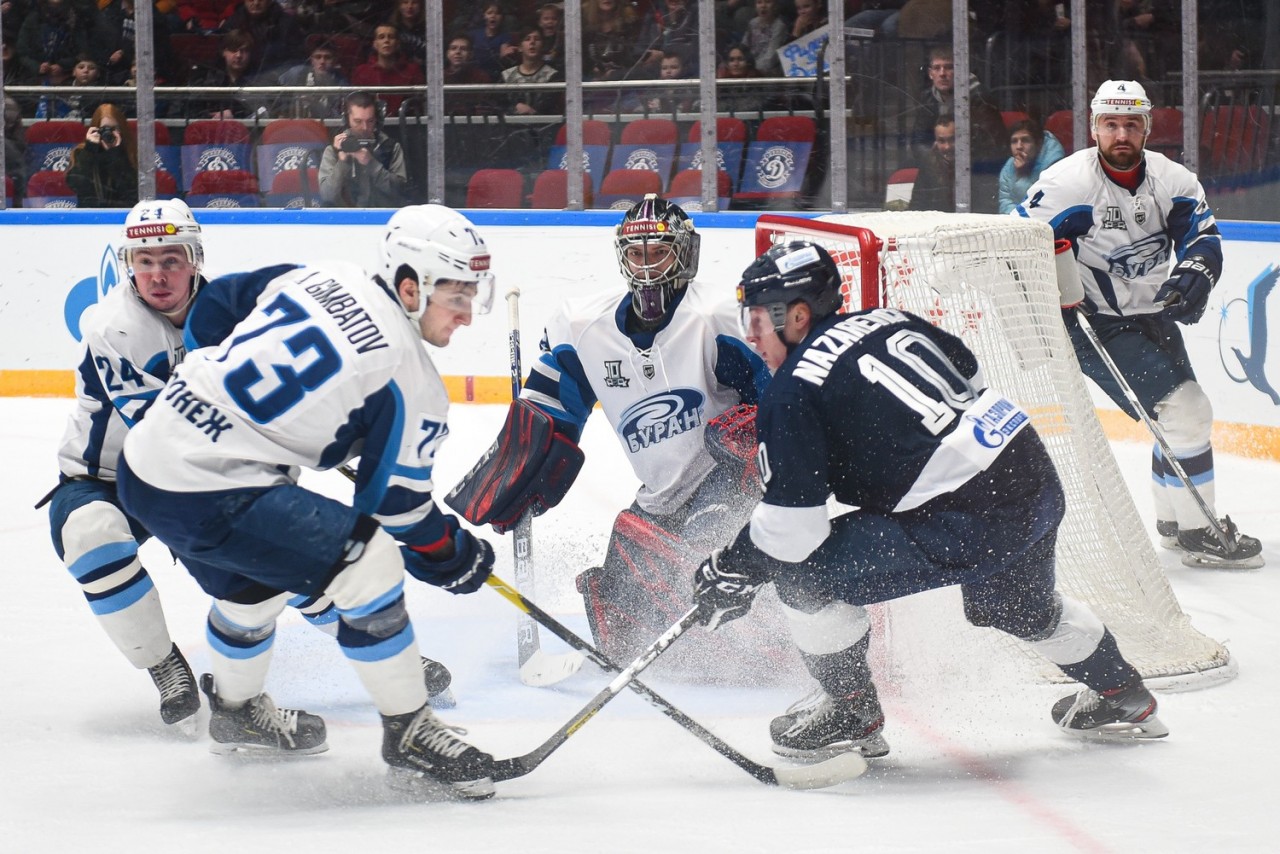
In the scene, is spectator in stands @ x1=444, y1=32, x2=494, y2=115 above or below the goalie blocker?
above

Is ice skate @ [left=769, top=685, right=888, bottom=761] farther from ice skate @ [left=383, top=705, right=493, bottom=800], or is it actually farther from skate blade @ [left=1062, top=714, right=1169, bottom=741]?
ice skate @ [left=383, top=705, right=493, bottom=800]

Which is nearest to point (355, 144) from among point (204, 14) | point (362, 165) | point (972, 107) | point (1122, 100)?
point (362, 165)

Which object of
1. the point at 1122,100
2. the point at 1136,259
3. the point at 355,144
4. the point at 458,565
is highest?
the point at 355,144

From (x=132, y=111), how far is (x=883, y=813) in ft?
18.8

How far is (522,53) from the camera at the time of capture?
6848 millimetres

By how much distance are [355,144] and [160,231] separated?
4.05 metres

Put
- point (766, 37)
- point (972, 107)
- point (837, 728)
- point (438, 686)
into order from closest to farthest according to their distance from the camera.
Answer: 1. point (837, 728)
2. point (438, 686)
3. point (972, 107)
4. point (766, 37)

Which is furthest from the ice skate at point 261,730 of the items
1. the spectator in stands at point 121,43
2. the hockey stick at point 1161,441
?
the spectator in stands at point 121,43

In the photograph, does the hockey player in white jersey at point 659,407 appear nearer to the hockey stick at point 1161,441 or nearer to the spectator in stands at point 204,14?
the hockey stick at point 1161,441

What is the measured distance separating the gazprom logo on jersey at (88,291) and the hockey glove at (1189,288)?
446 centimetres

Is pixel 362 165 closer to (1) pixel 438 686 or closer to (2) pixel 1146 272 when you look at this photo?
(2) pixel 1146 272

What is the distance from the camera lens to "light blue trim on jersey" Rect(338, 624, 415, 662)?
2.52 metres

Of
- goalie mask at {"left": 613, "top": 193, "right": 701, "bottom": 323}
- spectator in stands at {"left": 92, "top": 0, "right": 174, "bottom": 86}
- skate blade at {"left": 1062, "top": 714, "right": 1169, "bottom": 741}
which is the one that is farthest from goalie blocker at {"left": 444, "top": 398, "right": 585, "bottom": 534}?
spectator in stands at {"left": 92, "top": 0, "right": 174, "bottom": 86}

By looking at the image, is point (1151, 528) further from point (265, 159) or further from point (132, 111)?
point (132, 111)
